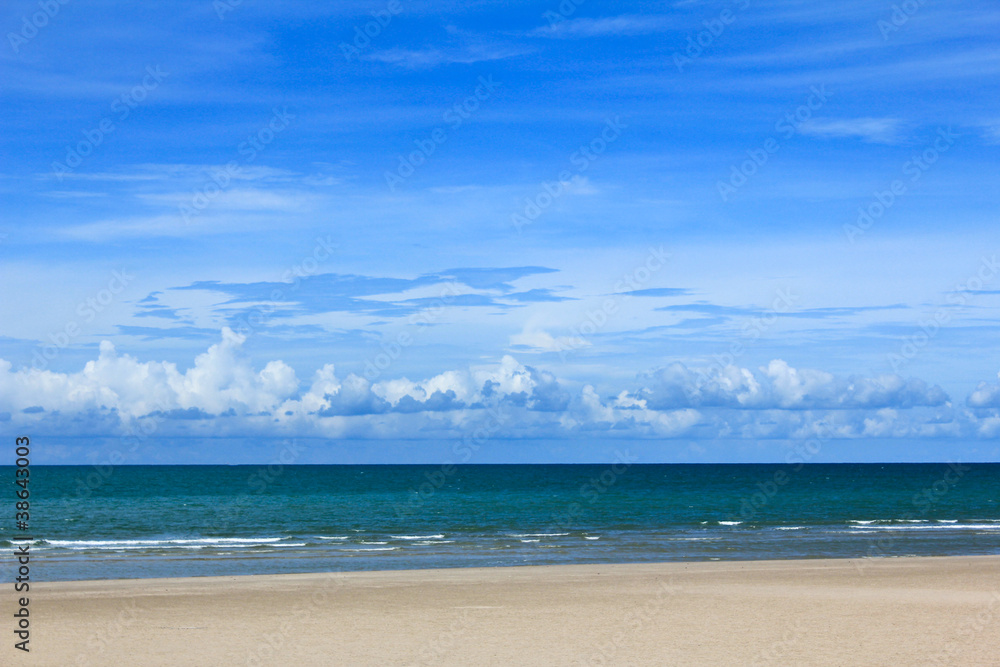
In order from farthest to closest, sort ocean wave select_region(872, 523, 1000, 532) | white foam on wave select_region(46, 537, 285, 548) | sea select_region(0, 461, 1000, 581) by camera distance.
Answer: ocean wave select_region(872, 523, 1000, 532), white foam on wave select_region(46, 537, 285, 548), sea select_region(0, 461, 1000, 581)

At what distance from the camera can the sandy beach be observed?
13.1 metres

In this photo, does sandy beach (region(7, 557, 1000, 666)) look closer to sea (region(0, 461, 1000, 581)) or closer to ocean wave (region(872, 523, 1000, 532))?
sea (region(0, 461, 1000, 581))

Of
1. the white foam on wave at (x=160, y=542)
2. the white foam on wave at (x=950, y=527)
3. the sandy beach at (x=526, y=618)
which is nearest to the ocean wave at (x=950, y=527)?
the white foam on wave at (x=950, y=527)

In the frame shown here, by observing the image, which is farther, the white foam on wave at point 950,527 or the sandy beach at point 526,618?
the white foam on wave at point 950,527

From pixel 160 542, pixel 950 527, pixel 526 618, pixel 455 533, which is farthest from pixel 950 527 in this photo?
pixel 160 542

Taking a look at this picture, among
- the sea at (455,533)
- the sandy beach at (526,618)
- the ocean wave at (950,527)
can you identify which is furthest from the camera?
the ocean wave at (950,527)

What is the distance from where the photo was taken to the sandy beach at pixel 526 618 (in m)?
13.1

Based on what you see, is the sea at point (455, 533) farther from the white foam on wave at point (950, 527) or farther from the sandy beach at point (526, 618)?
the sandy beach at point (526, 618)

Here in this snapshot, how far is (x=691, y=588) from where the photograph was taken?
2031cm

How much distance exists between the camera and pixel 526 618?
16.2 meters

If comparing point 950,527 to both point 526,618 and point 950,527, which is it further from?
point 526,618

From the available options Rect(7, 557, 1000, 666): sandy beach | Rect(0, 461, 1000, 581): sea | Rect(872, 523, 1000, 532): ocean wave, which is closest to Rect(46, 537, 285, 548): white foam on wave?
Rect(0, 461, 1000, 581): sea

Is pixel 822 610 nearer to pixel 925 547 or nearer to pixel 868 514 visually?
pixel 925 547

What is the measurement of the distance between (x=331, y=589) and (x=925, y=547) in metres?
20.9
